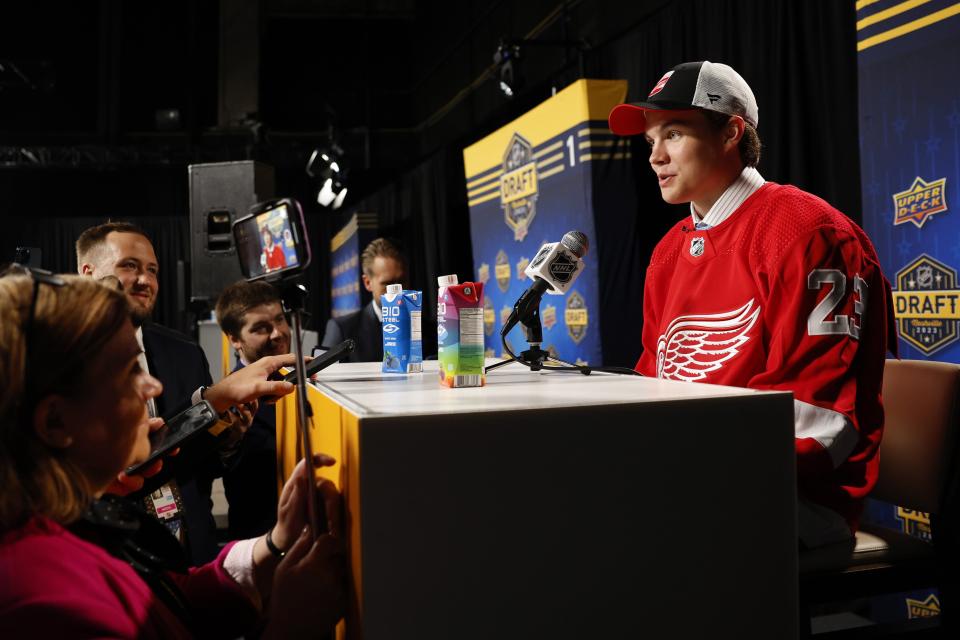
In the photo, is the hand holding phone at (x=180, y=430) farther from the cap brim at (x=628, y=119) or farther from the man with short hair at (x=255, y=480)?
the cap brim at (x=628, y=119)

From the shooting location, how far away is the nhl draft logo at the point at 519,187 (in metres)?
4.68

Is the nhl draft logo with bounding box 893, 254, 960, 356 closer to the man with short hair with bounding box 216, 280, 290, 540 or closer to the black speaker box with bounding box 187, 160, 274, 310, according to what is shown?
the man with short hair with bounding box 216, 280, 290, 540

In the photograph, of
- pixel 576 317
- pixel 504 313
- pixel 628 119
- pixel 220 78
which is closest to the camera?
pixel 628 119

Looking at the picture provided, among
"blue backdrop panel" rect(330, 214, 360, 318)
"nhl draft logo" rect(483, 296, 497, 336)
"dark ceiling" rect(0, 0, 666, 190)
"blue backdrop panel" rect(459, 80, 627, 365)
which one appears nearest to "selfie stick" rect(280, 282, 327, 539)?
"blue backdrop panel" rect(459, 80, 627, 365)

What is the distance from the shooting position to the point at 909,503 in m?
1.86

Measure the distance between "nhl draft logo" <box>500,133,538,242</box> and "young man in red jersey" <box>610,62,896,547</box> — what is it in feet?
8.52

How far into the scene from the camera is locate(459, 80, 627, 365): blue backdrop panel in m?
4.07

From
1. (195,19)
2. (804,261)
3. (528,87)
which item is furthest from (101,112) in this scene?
(804,261)

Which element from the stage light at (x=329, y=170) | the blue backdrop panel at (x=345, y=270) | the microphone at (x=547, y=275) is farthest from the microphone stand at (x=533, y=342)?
the blue backdrop panel at (x=345, y=270)

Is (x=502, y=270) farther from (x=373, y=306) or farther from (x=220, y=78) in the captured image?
(x=220, y=78)

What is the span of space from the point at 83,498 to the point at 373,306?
12.1 feet

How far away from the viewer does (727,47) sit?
4.02m

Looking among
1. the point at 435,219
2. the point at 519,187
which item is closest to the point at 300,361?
the point at 519,187

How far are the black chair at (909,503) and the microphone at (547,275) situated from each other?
69 centimetres
